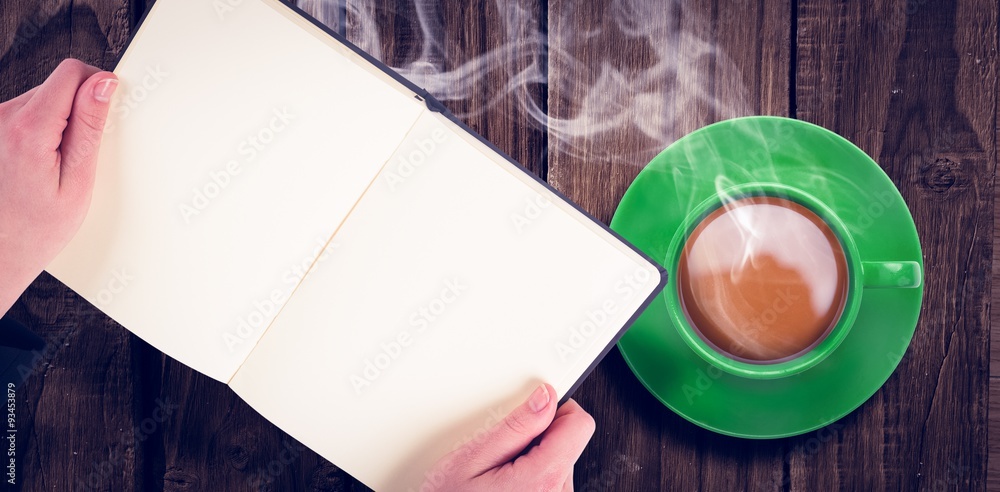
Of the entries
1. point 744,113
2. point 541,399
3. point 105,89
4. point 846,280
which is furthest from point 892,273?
point 105,89

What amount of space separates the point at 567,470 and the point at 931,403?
47 centimetres

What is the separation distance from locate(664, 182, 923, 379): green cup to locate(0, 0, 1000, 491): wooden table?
0.13 m

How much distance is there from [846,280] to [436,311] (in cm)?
43

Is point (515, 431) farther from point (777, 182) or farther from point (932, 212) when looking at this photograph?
point (932, 212)

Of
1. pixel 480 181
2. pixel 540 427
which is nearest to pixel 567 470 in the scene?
pixel 540 427

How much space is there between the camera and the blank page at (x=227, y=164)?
1.89 feet

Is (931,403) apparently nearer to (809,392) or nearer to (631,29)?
(809,392)

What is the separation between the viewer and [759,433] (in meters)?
0.70

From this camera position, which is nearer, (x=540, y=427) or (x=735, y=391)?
(x=540, y=427)

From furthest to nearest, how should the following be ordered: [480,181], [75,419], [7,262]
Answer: [75,419], [7,262], [480,181]

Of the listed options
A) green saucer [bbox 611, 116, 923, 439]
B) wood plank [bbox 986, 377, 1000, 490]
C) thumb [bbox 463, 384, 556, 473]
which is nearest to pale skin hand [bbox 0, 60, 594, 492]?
thumb [bbox 463, 384, 556, 473]

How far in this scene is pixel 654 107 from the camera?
0.76 metres

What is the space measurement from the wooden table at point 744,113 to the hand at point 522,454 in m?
0.12

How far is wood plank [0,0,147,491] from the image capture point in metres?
0.78
